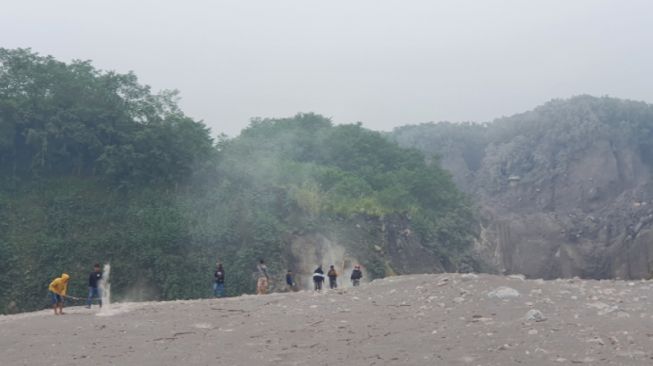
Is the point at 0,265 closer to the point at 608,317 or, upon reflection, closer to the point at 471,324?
→ the point at 471,324

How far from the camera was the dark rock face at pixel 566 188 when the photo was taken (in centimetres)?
4565

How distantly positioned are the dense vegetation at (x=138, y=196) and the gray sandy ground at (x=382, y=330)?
1329 cm

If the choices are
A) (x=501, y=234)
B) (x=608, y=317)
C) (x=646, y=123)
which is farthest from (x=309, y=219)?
(x=646, y=123)

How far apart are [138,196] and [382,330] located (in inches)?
874

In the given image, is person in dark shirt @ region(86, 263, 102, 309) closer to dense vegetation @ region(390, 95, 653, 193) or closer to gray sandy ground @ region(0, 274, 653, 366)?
gray sandy ground @ region(0, 274, 653, 366)

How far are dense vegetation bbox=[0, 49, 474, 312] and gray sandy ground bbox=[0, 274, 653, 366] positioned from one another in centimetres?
1329

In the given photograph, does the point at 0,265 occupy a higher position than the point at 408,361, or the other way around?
the point at 0,265

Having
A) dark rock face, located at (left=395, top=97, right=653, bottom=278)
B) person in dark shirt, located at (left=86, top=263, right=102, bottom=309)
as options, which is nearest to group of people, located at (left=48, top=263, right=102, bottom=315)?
person in dark shirt, located at (left=86, top=263, right=102, bottom=309)

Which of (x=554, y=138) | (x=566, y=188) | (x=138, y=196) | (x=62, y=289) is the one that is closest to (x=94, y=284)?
(x=62, y=289)

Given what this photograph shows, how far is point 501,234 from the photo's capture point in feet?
157

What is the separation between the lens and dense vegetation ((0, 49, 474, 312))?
2998 centimetres

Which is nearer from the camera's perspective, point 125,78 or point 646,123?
point 125,78

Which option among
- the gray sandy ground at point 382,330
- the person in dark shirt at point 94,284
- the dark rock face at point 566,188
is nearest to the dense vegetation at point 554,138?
the dark rock face at point 566,188

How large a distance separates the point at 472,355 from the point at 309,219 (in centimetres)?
2332
